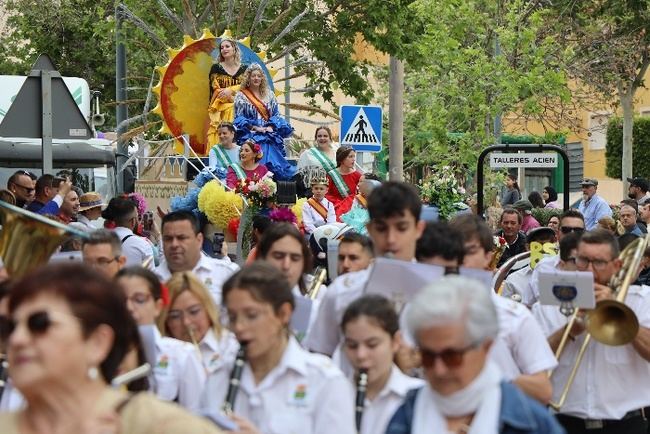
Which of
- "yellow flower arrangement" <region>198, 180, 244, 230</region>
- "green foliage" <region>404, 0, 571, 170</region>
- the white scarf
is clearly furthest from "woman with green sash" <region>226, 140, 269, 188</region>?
"green foliage" <region>404, 0, 571, 170</region>

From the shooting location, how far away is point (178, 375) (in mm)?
6531

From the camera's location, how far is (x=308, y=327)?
6961mm

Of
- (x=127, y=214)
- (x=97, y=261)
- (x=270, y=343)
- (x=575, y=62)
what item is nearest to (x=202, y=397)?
(x=270, y=343)

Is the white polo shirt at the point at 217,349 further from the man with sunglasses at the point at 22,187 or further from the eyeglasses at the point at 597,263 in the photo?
the man with sunglasses at the point at 22,187

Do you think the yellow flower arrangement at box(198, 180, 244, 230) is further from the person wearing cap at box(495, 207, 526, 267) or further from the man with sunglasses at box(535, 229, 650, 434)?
the man with sunglasses at box(535, 229, 650, 434)

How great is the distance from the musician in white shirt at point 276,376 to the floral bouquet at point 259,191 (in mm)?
7282

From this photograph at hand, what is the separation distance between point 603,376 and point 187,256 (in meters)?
2.44

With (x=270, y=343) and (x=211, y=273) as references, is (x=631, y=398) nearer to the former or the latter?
(x=211, y=273)

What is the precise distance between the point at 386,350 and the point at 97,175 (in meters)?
19.2

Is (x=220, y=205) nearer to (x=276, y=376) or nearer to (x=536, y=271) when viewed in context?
(x=536, y=271)

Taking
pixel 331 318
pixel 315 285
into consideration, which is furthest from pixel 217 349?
pixel 315 285

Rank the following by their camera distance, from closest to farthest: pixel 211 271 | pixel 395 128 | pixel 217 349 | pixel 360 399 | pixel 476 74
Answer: pixel 360 399
pixel 217 349
pixel 211 271
pixel 395 128
pixel 476 74

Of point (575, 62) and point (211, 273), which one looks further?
point (575, 62)

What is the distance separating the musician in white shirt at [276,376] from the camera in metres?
5.58
